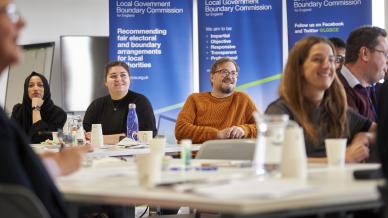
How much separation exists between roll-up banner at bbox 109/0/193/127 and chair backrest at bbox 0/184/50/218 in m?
6.30

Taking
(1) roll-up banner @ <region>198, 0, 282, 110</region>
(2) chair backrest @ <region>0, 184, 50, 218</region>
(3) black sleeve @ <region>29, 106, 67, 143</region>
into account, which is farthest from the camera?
(1) roll-up banner @ <region>198, 0, 282, 110</region>

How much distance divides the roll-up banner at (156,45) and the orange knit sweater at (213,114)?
2.10m

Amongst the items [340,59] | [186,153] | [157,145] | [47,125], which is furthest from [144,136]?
[186,153]

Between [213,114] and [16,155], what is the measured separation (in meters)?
3.97

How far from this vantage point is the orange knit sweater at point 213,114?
19.7 feet

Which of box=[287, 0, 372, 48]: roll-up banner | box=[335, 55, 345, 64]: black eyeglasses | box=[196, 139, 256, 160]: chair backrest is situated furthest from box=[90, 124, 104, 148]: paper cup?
box=[287, 0, 372, 48]: roll-up banner

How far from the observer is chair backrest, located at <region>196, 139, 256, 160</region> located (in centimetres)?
378

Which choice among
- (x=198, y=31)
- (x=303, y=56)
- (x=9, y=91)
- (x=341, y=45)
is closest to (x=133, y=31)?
(x=198, y=31)

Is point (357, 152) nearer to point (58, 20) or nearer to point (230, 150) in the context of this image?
point (230, 150)

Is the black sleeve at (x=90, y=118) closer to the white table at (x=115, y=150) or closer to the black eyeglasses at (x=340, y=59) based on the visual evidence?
the white table at (x=115, y=150)

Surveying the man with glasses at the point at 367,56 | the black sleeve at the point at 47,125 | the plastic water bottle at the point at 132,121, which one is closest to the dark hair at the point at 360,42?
the man with glasses at the point at 367,56

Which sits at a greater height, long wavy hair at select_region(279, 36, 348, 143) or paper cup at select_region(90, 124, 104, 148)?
long wavy hair at select_region(279, 36, 348, 143)

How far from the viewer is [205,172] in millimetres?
2914

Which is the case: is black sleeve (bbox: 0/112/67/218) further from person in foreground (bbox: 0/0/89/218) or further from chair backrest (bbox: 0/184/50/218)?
chair backrest (bbox: 0/184/50/218)
